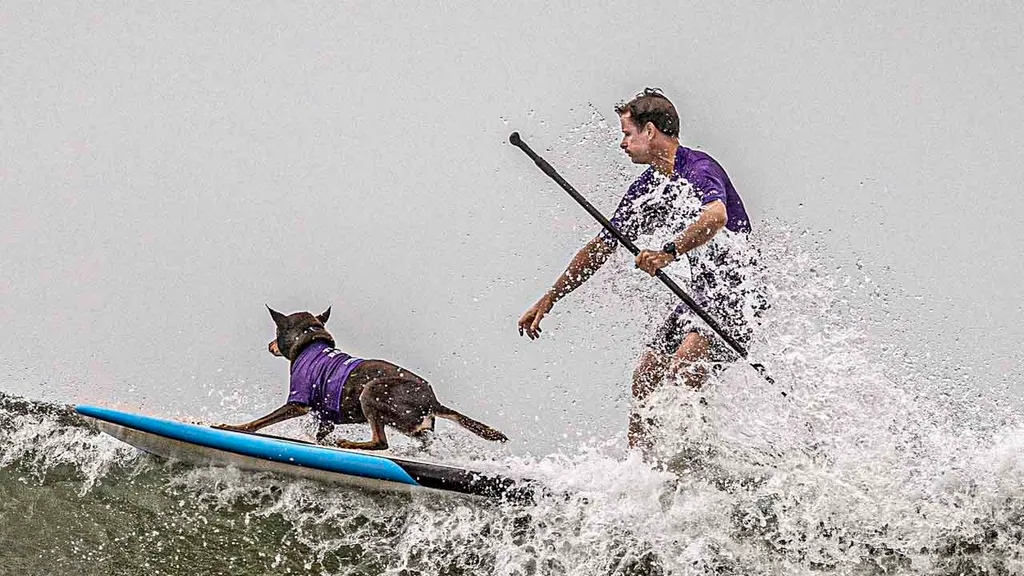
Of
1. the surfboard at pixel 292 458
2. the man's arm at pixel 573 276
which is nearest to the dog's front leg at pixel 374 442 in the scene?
the surfboard at pixel 292 458

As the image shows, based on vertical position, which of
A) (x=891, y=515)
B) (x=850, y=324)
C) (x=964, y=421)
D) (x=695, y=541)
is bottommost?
(x=695, y=541)

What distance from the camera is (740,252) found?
2916mm

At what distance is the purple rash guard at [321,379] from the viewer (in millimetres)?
3441

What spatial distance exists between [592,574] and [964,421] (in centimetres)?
126

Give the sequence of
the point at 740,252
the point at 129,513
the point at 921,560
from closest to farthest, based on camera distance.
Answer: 1. the point at 921,560
2. the point at 740,252
3. the point at 129,513

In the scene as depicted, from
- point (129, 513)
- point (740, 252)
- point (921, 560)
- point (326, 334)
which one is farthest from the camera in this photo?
point (326, 334)

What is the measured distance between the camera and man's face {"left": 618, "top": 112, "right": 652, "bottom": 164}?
292cm

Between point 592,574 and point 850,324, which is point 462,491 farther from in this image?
point 850,324

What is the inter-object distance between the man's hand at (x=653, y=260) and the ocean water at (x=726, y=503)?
347 mm

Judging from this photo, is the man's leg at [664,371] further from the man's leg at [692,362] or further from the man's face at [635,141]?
the man's face at [635,141]

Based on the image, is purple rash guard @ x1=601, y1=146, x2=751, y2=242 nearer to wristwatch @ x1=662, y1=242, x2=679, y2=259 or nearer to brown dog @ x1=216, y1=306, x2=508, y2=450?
wristwatch @ x1=662, y1=242, x2=679, y2=259

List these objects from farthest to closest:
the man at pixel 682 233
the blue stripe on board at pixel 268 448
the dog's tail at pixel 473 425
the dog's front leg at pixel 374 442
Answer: the dog's tail at pixel 473 425 < the dog's front leg at pixel 374 442 < the blue stripe on board at pixel 268 448 < the man at pixel 682 233

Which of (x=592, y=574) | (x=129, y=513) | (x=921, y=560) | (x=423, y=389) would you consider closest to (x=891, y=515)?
(x=921, y=560)

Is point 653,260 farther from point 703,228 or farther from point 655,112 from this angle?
point 655,112
